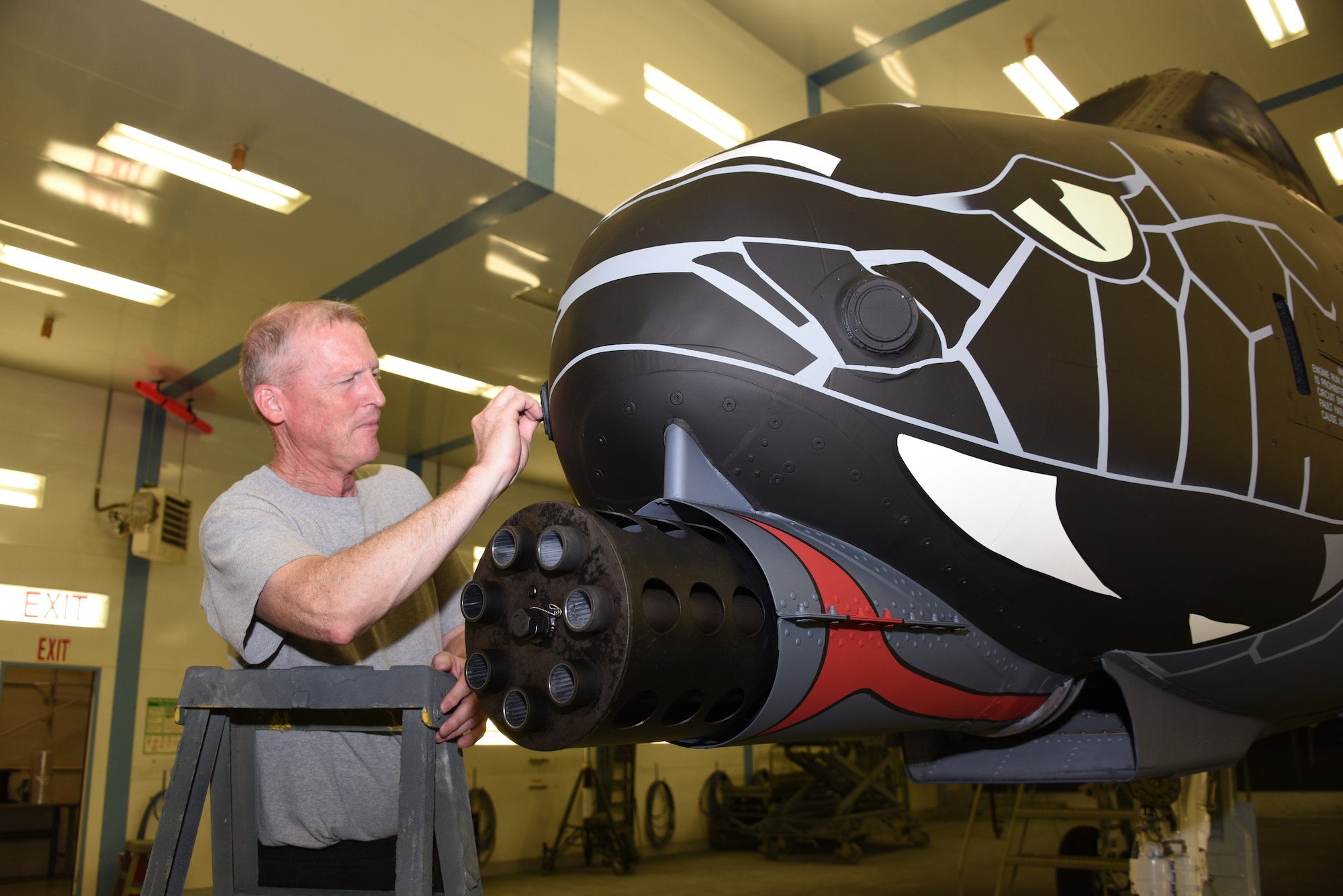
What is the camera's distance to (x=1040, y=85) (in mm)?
8711

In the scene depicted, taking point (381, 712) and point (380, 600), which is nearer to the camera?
point (380, 600)

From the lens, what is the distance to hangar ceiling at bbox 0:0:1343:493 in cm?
524

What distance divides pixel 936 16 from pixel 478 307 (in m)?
4.53

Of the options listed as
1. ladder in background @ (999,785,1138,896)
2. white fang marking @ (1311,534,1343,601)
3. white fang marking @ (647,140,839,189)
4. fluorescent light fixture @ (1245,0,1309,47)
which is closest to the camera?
white fang marking @ (647,140,839,189)

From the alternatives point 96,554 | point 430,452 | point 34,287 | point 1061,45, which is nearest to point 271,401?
point 34,287

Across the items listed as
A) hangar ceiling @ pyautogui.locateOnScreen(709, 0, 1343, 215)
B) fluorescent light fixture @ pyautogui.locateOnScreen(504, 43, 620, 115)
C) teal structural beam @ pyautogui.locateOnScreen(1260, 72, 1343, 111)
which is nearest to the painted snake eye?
fluorescent light fixture @ pyautogui.locateOnScreen(504, 43, 620, 115)

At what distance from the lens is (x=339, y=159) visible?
595 centimetres

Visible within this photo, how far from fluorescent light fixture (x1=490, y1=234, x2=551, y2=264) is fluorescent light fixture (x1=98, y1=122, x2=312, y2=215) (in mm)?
1292

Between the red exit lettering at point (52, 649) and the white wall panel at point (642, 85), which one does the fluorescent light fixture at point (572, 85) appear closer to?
the white wall panel at point (642, 85)

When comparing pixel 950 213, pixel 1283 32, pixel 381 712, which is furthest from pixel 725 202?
pixel 1283 32

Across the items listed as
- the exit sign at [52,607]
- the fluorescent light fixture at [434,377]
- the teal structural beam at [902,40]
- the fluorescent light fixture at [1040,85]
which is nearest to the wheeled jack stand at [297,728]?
the fluorescent light fixture at [434,377]

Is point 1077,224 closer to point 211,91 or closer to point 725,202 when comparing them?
point 725,202

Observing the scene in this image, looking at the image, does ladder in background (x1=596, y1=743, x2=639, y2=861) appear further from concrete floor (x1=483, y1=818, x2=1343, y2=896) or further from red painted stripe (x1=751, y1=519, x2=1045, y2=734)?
red painted stripe (x1=751, y1=519, x2=1045, y2=734)

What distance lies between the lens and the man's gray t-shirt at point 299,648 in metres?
1.67
